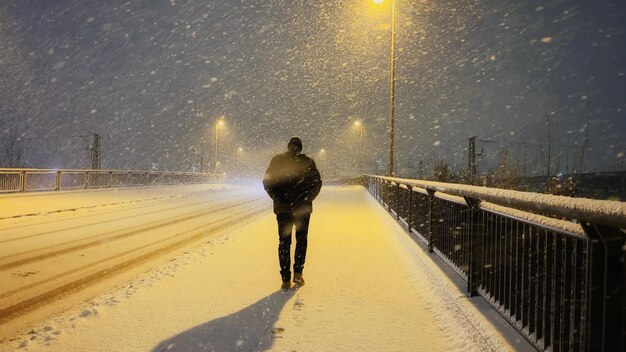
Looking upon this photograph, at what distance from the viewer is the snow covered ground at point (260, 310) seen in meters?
3.63

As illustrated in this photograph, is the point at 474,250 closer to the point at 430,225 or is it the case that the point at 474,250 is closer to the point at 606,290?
the point at 606,290

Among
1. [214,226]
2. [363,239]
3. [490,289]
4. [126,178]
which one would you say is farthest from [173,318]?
[126,178]

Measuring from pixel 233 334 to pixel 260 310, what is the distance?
0.73 metres

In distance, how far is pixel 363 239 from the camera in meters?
9.40

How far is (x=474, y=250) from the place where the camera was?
4586mm

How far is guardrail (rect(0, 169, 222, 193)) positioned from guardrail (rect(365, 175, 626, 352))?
69.5 feet

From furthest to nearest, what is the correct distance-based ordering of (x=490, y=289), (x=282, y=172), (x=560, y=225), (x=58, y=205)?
(x=58, y=205) < (x=282, y=172) < (x=490, y=289) < (x=560, y=225)

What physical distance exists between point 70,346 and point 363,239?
656 cm

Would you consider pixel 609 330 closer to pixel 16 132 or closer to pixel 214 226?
pixel 214 226

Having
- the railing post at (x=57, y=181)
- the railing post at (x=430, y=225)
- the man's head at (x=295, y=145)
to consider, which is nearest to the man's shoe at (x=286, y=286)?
the man's head at (x=295, y=145)

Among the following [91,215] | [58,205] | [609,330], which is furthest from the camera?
[58,205]

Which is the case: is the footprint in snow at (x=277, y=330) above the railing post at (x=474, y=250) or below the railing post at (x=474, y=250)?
below

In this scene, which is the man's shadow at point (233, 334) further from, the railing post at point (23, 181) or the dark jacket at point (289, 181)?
the railing post at point (23, 181)

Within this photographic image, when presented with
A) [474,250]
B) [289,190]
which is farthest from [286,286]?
[474,250]
